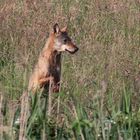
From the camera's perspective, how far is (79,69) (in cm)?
812

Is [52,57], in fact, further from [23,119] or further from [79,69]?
[23,119]

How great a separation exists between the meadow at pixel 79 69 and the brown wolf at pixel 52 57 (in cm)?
10

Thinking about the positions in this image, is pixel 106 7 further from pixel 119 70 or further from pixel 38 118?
pixel 38 118

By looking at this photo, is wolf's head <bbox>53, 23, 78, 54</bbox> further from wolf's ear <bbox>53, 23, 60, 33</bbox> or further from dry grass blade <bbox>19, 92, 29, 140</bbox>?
dry grass blade <bbox>19, 92, 29, 140</bbox>

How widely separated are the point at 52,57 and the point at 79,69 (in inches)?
41.2

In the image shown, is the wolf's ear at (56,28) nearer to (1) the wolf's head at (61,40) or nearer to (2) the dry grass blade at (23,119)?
(1) the wolf's head at (61,40)

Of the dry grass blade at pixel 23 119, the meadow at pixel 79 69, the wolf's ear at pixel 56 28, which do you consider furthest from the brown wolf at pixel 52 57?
the dry grass blade at pixel 23 119

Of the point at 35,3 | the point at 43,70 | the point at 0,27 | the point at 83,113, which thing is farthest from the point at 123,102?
the point at 35,3

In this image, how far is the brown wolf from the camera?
8414 mm

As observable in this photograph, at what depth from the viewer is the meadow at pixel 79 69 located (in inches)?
188

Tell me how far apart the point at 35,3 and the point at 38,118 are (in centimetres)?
564

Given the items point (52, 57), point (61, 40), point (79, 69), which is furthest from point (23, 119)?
point (61, 40)

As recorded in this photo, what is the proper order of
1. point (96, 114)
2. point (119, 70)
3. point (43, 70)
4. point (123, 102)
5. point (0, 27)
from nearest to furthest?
point (96, 114) < point (123, 102) < point (119, 70) < point (43, 70) < point (0, 27)

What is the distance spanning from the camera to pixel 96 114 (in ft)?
15.9
